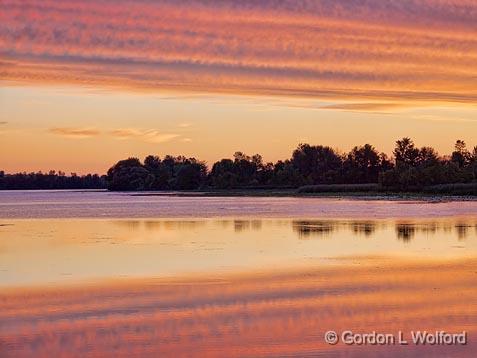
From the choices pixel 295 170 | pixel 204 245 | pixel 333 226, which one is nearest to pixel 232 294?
pixel 204 245

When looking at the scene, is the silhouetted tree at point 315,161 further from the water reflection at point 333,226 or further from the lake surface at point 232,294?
the lake surface at point 232,294

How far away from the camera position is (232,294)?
16.7 m

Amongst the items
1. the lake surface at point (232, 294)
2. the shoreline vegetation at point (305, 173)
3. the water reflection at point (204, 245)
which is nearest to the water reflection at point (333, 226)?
the water reflection at point (204, 245)

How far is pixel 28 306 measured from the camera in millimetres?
15641

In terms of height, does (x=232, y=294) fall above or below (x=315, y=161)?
below

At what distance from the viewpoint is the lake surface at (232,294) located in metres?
12.5

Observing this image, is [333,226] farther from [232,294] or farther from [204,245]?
[232,294]

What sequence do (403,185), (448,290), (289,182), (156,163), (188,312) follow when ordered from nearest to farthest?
1. (188,312)
2. (448,290)
3. (403,185)
4. (289,182)
5. (156,163)

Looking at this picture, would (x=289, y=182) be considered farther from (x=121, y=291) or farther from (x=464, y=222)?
(x=121, y=291)

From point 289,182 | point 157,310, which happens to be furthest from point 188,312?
point 289,182

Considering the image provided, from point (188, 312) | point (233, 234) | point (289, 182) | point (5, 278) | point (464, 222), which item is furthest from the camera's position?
point (289, 182)

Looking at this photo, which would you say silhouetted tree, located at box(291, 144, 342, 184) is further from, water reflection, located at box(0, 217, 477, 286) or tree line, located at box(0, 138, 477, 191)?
water reflection, located at box(0, 217, 477, 286)

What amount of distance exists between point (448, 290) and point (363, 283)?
182 centimetres

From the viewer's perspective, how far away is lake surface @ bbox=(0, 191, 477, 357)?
41.1ft
